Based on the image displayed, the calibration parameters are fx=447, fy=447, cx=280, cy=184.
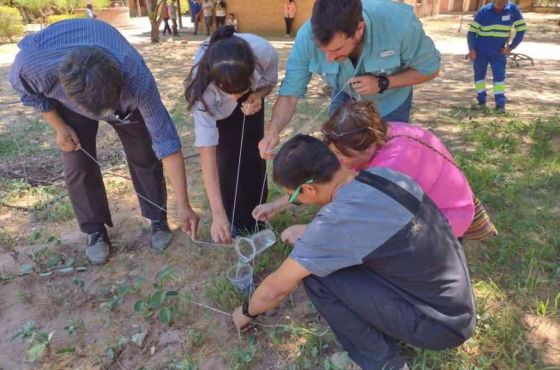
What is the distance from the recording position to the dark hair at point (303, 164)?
1556mm

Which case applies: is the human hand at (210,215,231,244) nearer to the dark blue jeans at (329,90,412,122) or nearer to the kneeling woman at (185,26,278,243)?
the kneeling woman at (185,26,278,243)

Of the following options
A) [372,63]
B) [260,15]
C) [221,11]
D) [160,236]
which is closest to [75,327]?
[160,236]

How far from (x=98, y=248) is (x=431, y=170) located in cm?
191

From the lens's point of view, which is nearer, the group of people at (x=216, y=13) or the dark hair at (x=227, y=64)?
the dark hair at (x=227, y=64)

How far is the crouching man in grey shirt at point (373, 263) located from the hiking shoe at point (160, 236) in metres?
1.17

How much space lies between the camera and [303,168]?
1.55m

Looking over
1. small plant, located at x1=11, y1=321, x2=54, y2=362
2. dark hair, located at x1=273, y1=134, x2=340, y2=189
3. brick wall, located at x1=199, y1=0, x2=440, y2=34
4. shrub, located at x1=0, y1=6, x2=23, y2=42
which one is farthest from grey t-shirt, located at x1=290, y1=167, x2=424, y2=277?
shrub, located at x1=0, y1=6, x2=23, y2=42

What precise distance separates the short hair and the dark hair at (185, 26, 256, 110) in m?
0.39

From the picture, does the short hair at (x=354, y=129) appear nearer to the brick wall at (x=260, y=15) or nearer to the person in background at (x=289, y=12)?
the person in background at (x=289, y=12)

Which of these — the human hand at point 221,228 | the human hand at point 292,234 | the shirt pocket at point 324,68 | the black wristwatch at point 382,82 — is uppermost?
the shirt pocket at point 324,68

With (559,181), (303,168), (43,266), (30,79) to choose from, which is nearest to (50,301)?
(43,266)

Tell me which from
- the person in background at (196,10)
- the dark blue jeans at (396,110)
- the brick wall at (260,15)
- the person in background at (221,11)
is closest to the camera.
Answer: the dark blue jeans at (396,110)

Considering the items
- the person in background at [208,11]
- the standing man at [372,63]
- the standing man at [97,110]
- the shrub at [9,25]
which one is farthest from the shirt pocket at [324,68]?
the shrub at [9,25]

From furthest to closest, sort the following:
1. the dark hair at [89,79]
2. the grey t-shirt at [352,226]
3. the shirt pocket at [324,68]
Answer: the shirt pocket at [324,68] → the dark hair at [89,79] → the grey t-shirt at [352,226]
